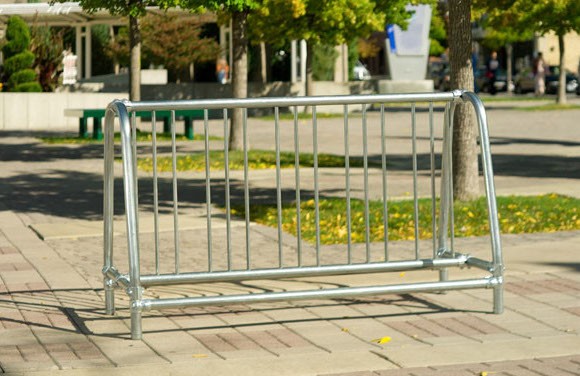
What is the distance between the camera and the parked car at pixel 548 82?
64625 mm

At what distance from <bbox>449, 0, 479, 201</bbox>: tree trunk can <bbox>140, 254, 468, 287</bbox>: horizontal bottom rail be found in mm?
5038

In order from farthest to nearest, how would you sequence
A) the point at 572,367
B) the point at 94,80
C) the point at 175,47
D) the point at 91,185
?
the point at 175,47
the point at 94,80
the point at 91,185
the point at 572,367

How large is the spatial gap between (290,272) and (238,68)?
14.8 meters

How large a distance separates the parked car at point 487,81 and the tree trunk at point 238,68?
46.1 meters

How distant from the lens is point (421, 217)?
13.1m

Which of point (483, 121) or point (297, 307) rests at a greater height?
point (483, 121)

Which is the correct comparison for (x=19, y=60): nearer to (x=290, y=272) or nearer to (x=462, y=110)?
(x=462, y=110)

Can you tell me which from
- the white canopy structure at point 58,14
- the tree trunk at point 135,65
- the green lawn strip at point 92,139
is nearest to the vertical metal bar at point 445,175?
the green lawn strip at point 92,139

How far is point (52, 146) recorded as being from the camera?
26609 millimetres

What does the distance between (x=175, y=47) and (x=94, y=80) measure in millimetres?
4487

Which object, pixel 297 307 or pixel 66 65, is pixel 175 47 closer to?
pixel 66 65

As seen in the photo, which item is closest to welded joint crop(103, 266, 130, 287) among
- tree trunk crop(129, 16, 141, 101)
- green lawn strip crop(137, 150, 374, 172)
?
green lawn strip crop(137, 150, 374, 172)

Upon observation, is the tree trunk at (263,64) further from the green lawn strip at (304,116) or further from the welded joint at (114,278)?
the welded joint at (114,278)

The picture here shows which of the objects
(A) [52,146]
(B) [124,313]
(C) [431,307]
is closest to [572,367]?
(C) [431,307]
